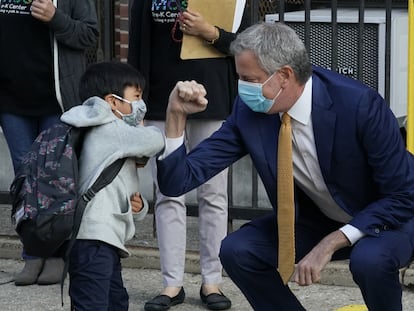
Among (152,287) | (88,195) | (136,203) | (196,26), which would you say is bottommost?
(152,287)

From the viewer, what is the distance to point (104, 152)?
4605mm

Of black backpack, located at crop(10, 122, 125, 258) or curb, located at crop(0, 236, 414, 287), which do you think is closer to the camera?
black backpack, located at crop(10, 122, 125, 258)

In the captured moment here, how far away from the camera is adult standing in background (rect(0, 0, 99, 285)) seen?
580 cm

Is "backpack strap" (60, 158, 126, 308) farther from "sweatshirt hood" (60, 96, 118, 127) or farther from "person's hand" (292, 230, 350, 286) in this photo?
"person's hand" (292, 230, 350, 286)

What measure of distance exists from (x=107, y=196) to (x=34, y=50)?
1.46 metres

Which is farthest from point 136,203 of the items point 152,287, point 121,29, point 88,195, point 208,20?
point 121,29

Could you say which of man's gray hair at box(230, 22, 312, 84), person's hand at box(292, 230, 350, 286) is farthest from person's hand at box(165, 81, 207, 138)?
person's hand at box(292, 230, 350, 286)

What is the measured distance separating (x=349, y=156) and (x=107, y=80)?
1007 mm

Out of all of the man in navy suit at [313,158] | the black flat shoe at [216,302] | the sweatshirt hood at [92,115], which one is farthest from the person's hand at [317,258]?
the black flat shoe at [216,302]

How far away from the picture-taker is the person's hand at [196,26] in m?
5.45

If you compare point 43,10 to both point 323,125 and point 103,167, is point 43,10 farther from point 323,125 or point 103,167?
point 323,125

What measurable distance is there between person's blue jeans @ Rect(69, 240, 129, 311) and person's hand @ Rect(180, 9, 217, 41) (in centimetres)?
124

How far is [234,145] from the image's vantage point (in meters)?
4.79

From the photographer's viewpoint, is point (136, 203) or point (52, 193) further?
point (136, 203)
